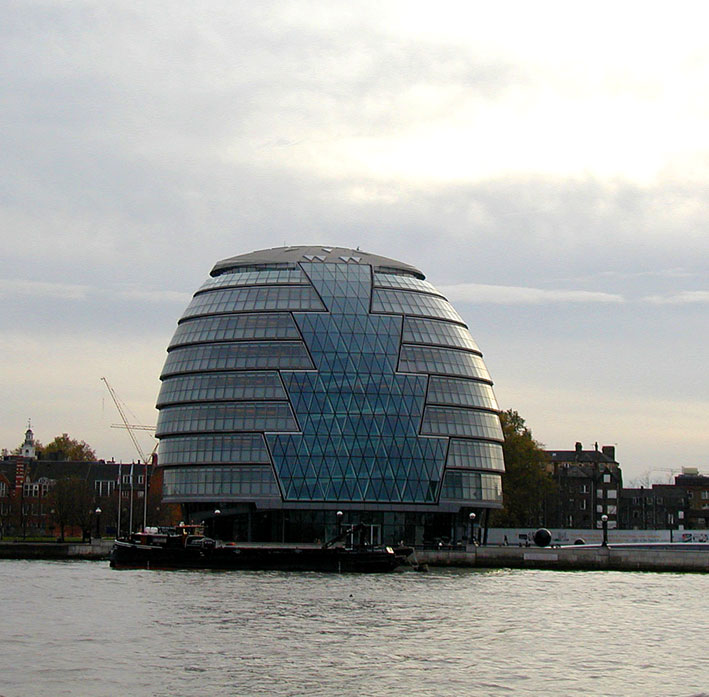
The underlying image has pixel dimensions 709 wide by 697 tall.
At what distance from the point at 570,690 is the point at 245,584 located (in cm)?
4152

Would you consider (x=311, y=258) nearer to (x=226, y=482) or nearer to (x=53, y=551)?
(x=226, y=482)

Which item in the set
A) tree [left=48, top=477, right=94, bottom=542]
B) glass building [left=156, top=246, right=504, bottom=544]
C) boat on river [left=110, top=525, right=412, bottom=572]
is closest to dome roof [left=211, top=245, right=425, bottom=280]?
glass building [left=156, top=246, right=504, bottom=544]

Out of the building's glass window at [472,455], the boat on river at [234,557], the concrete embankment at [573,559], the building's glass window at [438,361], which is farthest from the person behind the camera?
the building's glass window at [472,455]

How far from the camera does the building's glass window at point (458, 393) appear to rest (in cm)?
13538

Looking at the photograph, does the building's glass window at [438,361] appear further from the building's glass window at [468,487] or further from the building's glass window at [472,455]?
the building's glass window at [468,487]

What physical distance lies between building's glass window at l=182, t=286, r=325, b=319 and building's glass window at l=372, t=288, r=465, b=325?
6632 millimetres

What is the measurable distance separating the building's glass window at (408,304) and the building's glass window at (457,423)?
10464 mm

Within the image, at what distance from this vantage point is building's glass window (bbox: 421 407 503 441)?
134375mm

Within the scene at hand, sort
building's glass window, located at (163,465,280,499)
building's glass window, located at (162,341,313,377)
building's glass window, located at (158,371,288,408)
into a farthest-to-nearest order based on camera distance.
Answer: building's glass window, located at (162,341,313,377), building's glass window, located at (158,371,288,408), building's glass window, located at (163,465,280,499)

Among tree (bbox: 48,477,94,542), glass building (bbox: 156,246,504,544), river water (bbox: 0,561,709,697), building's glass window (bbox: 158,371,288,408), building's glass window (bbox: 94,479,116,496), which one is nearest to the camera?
river water (bbox: 0,561,709,697)

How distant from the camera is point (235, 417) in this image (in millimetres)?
131375

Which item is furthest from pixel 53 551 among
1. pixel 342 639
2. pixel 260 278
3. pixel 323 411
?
pixel 342 639

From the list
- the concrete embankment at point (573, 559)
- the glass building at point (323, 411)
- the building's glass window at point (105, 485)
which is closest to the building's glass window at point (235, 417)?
the glass building at point (323, 411)

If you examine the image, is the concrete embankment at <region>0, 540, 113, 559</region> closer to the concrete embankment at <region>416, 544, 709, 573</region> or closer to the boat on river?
the boat on river
